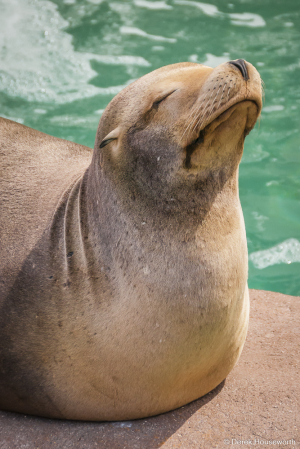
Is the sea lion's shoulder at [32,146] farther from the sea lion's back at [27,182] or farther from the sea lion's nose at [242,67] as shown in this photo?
the sea lion's nose at [242,67]

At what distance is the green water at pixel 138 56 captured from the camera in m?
7.87

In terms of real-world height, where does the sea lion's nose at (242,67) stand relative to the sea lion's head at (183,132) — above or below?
above

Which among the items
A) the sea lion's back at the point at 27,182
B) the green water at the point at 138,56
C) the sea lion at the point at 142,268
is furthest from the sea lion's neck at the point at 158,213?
the green water at the point at 138,56

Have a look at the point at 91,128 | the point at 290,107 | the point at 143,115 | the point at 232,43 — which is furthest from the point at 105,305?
the point at 232,43

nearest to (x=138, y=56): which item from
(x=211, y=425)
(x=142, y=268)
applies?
(x=142, y=268)

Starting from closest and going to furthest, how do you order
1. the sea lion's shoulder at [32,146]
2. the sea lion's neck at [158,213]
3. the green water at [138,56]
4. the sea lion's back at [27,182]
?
the sea lion's neck at [158,213]
the sea lion's back at [27,182]
the sea lion's shoulder at [32,146]
the green water at [138,56]

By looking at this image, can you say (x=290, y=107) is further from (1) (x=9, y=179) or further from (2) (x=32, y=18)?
(1) (x=9, y=179)

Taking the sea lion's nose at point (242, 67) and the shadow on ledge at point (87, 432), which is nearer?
the sea lion's nose at point (242, 67)

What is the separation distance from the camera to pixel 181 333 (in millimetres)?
2074

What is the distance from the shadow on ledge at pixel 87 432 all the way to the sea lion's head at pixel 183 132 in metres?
1.07

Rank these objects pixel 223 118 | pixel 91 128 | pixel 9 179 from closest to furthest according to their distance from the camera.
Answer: pixel 223 118
pixel 9 179
pixel 91 128

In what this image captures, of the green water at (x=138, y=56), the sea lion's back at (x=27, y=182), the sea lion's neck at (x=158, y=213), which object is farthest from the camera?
the green water at (x=138, y=56)

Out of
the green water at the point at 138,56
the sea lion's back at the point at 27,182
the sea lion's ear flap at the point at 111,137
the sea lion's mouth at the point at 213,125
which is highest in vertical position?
the sea lion's mouth at the point at 213,125

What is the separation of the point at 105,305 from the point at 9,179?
3.32 ft
